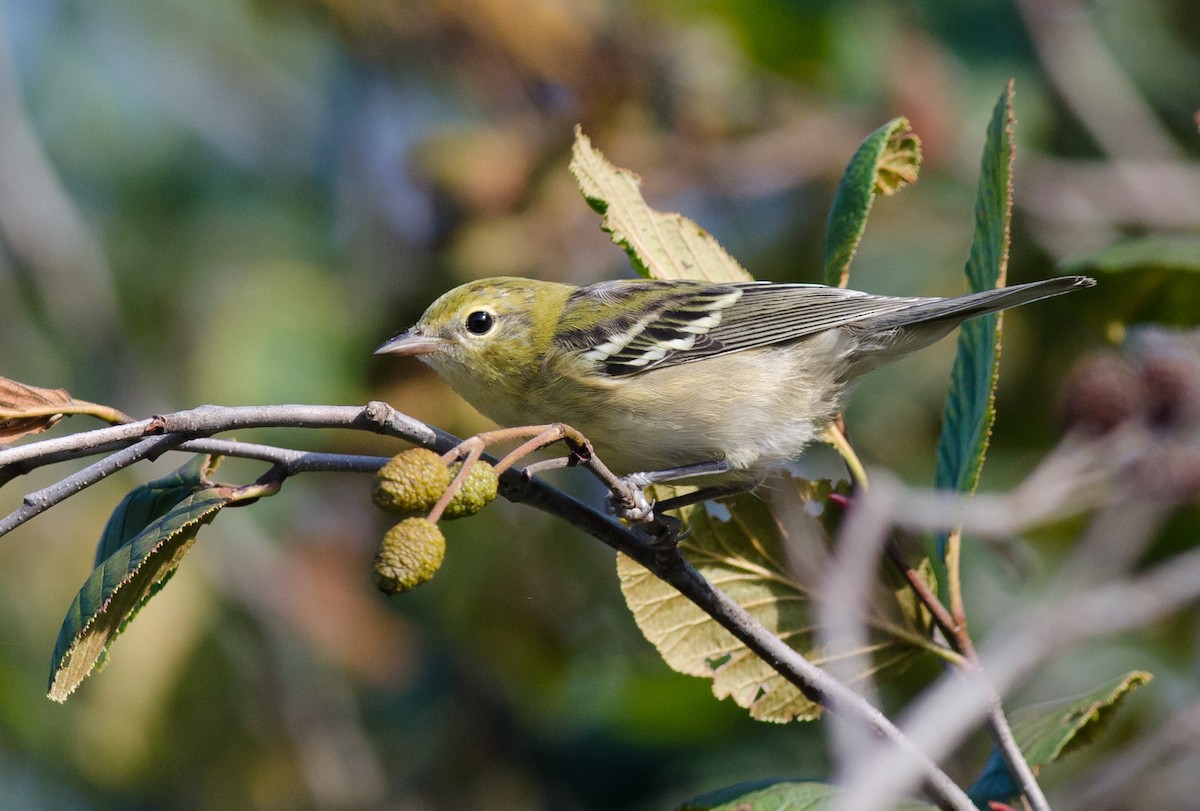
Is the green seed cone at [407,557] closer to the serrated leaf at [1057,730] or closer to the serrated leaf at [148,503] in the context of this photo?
the serrated leaf at [148,503]

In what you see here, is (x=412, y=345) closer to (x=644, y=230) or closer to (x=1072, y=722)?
(x=644, y=230)

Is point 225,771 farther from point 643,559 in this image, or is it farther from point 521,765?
point 643,559

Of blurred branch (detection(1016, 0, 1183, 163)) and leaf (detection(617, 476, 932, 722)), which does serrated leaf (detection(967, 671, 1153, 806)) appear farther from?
blurred branch (detection(1016, 0, 1183, 163))

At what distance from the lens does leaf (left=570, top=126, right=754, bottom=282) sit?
2.57 metres

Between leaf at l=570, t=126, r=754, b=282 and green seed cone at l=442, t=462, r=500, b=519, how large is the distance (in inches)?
37.0

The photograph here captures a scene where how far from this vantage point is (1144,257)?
2803 millimetres

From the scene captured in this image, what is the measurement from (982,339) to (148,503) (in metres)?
1.58

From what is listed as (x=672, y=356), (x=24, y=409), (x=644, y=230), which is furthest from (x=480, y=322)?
(x=24, y=409)

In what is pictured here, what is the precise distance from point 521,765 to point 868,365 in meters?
2.26

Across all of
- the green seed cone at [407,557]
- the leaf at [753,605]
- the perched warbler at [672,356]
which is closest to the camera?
the green seed cone at [407,557]

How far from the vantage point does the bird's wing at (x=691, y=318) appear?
3.66 m

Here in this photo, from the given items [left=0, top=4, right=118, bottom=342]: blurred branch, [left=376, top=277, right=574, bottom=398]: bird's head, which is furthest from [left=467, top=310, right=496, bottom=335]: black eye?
[left=0, top=4, right=118, bottom=342]: blurred branch

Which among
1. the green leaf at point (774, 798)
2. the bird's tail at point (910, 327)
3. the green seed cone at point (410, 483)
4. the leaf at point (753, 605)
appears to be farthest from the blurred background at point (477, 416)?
the green seed cone at point (410, 483)

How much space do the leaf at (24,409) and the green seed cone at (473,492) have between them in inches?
24.7
